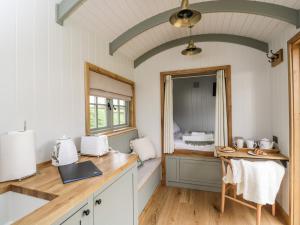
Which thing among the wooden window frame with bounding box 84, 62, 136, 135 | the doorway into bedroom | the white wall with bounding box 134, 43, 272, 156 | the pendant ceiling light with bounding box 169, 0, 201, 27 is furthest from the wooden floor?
the pendant ceiling light with bounding box 169, 0, 201, 27

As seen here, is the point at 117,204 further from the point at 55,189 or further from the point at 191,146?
the point at 191,146

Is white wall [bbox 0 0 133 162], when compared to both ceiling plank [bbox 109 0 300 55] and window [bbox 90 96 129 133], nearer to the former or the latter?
window [bbox 90 96 129 133]

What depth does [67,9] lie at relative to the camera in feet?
5.10

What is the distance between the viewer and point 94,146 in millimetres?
1659

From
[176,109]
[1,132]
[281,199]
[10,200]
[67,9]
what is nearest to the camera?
[10,200]

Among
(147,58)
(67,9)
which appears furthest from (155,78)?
(67,9)

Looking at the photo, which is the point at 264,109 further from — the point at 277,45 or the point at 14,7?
the point at 14,7

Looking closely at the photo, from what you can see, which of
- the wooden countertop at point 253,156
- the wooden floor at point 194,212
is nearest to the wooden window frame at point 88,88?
the wooden floor at point 194,212

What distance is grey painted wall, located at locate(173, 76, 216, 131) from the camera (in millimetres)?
3361

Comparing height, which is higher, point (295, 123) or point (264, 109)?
point (264, 109)

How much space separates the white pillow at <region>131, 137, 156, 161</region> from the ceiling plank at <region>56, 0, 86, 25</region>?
2011 mm

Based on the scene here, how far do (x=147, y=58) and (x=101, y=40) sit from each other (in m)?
1.16

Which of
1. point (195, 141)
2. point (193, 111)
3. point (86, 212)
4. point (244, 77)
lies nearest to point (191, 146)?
point (195, 141)

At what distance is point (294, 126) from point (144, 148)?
2.10m
